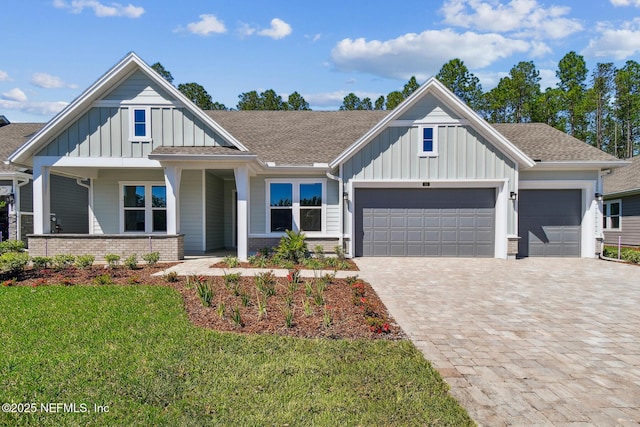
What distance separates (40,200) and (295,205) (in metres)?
8.44

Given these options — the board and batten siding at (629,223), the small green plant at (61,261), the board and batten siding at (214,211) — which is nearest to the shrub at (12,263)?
the small green plant at (61,261)

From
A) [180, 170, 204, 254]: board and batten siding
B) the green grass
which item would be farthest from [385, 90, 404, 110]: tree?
the green grass

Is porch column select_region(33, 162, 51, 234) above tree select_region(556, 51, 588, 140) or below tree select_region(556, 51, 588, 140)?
below

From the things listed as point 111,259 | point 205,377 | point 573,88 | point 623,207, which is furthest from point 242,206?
point 573,88

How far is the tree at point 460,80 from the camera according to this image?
34.2m

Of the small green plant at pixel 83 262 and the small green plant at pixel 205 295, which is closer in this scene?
the small green plant at pixel 205 295

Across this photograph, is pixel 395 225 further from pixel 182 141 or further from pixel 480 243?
pixel 182 141

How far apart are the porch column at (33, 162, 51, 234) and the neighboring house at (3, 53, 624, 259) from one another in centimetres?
4

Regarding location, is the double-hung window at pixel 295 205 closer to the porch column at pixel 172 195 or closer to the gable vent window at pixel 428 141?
the porch column at pixel 172 195

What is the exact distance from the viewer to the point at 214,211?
49.6ft

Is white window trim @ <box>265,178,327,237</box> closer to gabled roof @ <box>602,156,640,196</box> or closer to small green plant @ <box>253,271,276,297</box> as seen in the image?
small green plant @ <box>253,271,276,297</box>

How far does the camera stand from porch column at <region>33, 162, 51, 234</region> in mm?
12039

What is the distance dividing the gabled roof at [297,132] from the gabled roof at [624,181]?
489 inches

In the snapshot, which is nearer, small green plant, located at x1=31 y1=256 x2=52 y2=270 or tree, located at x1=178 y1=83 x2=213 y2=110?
small green plant, located at x1=31 y1=256 x2=52 y2=270
